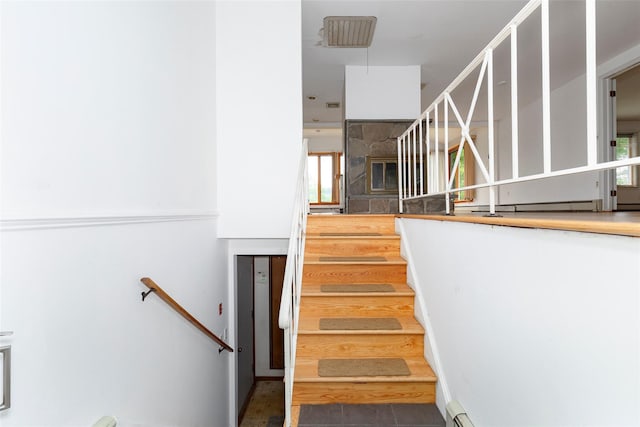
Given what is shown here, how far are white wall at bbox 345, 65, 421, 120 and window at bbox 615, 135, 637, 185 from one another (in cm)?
554

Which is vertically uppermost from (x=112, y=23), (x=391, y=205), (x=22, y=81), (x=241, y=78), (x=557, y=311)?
(x=241, y=78)

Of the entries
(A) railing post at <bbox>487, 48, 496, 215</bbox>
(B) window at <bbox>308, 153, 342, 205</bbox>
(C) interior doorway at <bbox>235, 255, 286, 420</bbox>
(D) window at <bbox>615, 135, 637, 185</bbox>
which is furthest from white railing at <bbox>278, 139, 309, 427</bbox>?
(D) window at <bbox>615, 135, 637, 185</bbox>

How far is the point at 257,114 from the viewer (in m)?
3.67

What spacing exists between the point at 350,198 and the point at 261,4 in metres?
2.86

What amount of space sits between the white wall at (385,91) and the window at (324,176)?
4566 millimetres

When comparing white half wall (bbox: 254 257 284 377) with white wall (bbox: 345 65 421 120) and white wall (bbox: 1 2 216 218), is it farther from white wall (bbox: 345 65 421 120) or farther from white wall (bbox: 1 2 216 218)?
white wall (bbox: 1 2 216 218)

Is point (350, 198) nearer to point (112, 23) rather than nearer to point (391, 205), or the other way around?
point (391, 205)

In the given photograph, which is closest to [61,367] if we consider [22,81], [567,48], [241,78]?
[22,81]

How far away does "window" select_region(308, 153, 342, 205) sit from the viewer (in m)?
9.90

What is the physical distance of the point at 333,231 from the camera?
141 inches

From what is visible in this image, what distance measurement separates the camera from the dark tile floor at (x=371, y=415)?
6.43 ft

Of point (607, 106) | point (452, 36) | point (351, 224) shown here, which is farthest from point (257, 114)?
point (607, 106)

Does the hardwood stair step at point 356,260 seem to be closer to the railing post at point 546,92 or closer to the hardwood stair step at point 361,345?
the hardwood stair step at point 361,345

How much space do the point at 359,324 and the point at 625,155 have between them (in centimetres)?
870
